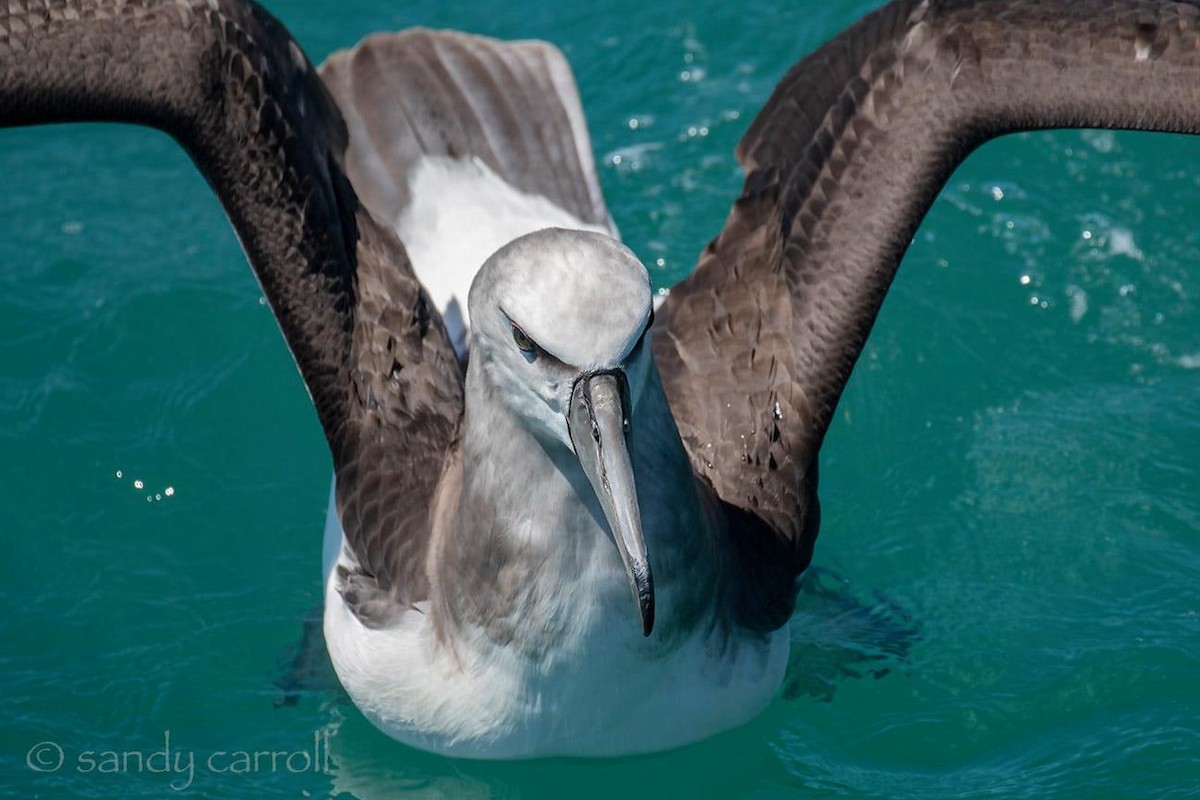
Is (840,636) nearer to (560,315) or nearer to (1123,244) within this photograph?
(560,315)

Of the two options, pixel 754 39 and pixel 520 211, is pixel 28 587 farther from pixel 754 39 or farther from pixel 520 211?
pixel 754 39

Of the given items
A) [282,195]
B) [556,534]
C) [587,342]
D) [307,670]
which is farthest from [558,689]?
[282,195]

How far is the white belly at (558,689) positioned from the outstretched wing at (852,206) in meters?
0.38

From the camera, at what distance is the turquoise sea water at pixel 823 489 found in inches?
272

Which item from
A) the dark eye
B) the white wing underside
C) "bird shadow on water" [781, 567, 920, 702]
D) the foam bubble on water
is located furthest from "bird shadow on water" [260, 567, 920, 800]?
the foam bubble on water

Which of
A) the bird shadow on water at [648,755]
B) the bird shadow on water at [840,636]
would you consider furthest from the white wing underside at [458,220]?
the bird shadow on water at [840,636]

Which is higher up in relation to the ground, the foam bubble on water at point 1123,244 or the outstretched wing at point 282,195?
the outstretched wing at point 282,195

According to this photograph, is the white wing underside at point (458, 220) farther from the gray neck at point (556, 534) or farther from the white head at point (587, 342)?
the white head at point (587, 342)

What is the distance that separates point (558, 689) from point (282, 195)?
2168 mm

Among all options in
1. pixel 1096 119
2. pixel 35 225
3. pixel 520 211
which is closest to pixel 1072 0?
pixel 1096 119

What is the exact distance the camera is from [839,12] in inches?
446

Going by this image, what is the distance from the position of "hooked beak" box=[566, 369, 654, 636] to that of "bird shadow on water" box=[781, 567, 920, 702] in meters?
2.51

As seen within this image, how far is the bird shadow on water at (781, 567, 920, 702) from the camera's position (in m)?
7.24

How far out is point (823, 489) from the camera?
8.25m
